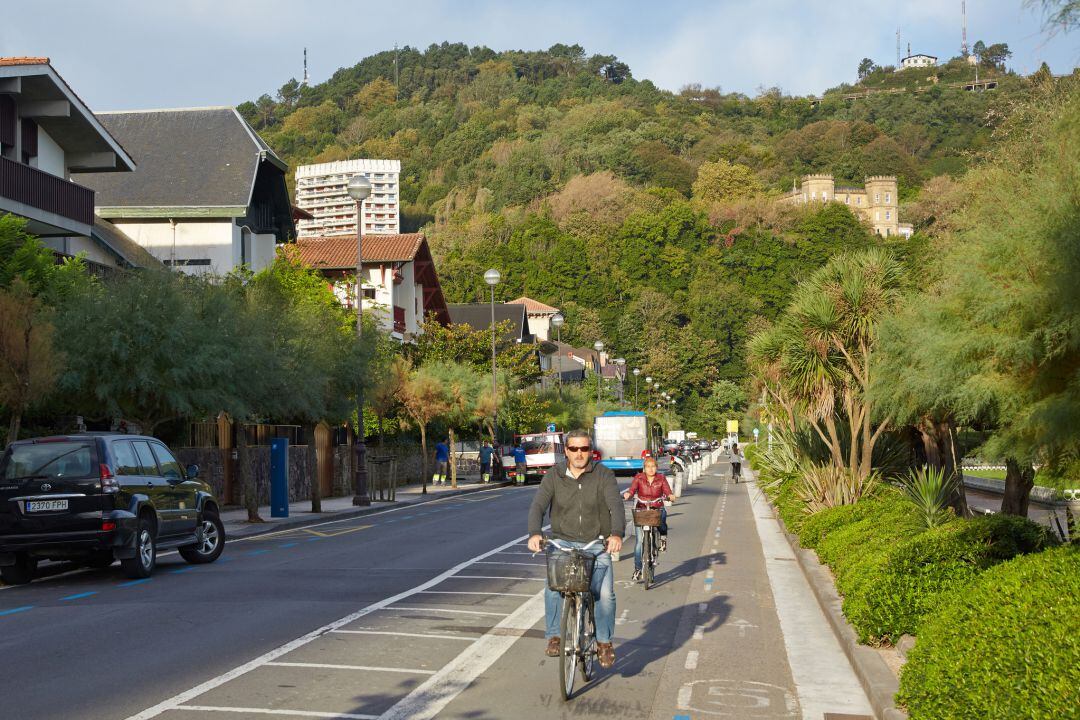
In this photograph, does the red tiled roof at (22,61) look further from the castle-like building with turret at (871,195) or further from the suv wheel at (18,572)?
the castle-like building with turret at (871,195)

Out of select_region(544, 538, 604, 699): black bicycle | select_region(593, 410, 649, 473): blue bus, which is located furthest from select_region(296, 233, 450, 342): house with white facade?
select_region(544, 538, 604, 699): black bicycle

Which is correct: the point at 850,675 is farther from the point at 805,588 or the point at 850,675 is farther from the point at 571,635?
the point at 805,588

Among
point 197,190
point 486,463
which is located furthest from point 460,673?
point 486,463

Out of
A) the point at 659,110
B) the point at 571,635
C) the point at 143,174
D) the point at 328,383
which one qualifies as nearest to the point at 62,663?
the point at 571,635

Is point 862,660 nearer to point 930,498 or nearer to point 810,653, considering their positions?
point 810,653

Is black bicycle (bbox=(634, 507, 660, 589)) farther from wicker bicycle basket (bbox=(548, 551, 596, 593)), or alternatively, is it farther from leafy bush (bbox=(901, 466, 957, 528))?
wicker bicycle basket (bbox=(548, 551, 596, 593))

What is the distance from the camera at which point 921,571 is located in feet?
31.8

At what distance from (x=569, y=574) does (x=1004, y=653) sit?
316 cm

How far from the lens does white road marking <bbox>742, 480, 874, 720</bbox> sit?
313 inches

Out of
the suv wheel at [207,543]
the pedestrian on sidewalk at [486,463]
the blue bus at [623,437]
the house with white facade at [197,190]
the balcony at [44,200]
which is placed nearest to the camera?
the suv wheel at [207,543]

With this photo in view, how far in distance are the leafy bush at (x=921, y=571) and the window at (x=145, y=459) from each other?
9.79 meters

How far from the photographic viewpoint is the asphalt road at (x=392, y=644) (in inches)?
309

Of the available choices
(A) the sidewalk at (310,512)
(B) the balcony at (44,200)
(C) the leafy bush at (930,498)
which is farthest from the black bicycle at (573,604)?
(B) the balcony at (44,200)

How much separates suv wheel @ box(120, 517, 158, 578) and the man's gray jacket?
841 centimetres
